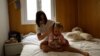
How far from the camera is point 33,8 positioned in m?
3.75

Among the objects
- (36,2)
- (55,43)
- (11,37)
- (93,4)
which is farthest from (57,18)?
(55,43)

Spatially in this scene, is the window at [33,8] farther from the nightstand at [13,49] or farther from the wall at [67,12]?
the nightstand at [13,49]

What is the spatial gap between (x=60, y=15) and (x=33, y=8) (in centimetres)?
61

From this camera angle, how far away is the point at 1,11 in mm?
3029

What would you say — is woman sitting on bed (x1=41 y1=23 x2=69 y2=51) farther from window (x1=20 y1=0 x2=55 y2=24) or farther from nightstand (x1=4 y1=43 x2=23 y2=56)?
window (x1=20 y1=0 x2=55 y2=24)

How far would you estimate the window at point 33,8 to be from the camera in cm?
370

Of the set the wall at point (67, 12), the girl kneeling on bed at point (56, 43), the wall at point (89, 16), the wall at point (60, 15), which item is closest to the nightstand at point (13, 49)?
the wall at point (60, 15)

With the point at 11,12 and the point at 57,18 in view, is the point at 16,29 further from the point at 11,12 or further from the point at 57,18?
the point at 57,18

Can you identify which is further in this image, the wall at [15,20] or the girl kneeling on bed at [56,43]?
the wall at [15,20]

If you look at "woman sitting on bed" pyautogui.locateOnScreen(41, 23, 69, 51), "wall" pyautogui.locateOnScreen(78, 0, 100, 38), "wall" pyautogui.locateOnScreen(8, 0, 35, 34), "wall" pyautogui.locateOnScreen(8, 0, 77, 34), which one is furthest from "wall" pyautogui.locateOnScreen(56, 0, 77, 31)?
"woman sitting on bed" pyautogui.locateOnScreen(41, 23, 69, 51)

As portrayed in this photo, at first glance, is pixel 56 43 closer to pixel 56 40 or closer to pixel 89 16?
pixel 56 40

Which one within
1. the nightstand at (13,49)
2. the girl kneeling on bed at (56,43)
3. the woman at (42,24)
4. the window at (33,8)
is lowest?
the nightstand at (13,49)

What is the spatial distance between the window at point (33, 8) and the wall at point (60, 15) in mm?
89

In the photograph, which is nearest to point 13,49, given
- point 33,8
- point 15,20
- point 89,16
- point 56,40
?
point 15,20
